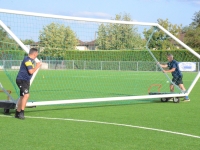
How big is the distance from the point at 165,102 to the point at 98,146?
858 cm

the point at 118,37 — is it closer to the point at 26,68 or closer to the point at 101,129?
the point at 26,68

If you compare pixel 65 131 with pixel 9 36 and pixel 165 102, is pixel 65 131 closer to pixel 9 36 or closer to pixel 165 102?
pixel 9 36

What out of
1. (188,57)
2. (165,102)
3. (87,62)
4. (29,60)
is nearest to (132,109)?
(165,102)

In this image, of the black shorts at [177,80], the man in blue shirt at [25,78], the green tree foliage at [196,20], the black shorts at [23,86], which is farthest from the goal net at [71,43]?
the green tree foliage at [196,20]

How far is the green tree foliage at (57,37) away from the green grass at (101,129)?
2092mm

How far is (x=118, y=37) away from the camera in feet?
52.2

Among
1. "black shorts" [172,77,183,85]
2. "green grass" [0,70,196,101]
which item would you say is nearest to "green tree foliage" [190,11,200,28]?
"green grass" [0,70,196,101]

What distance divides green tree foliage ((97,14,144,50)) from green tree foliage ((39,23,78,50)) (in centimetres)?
140

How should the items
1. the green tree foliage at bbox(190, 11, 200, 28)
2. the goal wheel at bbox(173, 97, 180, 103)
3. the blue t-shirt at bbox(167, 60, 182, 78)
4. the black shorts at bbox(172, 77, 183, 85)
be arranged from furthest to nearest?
the green tree foliage at bbox(190, 11, 200, 28)
the black shorts at bbox(172, 77, 183, 85)
the blue t-shirt at bbox(167, 60, 182, 78)
the goal wheel at bbox(173, 97, 180, 103)

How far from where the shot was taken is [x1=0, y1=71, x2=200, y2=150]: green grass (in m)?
7.70

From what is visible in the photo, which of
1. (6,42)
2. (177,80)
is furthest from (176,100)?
(6,42)

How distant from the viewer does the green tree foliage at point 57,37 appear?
43.2ft

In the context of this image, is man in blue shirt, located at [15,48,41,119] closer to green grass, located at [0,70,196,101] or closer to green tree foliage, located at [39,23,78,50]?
green tree foliage, located at [39,23,78,50]

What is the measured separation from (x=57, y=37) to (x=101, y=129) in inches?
217
